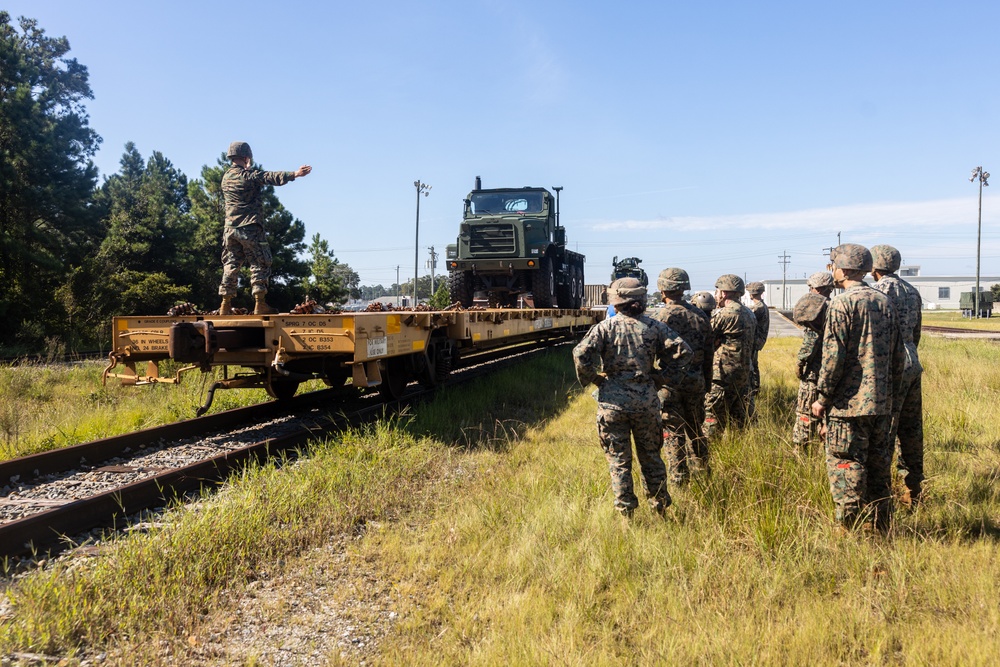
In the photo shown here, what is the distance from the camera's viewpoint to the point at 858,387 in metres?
3.53

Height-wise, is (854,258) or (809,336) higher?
(854,258)

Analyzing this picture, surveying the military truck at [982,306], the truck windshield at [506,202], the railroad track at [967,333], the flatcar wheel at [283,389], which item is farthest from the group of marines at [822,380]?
the military truck at [982,306]

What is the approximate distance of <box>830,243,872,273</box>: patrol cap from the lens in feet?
12.1

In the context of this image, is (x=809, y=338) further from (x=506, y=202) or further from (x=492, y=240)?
(x=506, y=202)

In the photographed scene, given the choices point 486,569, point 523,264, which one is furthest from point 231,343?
point 523,264

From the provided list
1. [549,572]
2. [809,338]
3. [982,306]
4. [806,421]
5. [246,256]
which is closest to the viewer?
[549,572]

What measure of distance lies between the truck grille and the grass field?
786 cm

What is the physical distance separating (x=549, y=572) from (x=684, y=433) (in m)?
1.72

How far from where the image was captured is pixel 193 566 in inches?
130

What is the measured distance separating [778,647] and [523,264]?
1028 centimetres

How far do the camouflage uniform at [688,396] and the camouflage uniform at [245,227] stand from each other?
4411 millimetres

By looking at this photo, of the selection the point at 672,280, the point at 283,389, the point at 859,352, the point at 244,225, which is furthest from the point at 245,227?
the point at 859,352

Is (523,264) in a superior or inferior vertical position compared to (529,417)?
superior

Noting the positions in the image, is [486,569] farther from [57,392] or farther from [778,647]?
[57,392]
